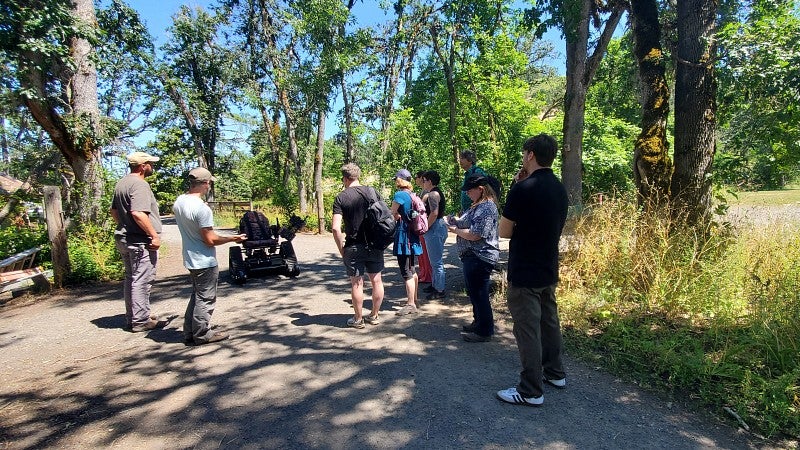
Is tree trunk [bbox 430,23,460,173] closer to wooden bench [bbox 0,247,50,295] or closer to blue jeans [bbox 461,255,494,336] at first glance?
blue jeans [bbox 461,255,494,336]

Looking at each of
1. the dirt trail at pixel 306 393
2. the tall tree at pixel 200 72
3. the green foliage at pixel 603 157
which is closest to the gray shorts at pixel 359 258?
the dirt trail at pixel 306 393

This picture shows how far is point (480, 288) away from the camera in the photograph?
13.6ft

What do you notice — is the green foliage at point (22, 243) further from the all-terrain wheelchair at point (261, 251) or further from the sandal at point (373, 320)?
the sandal at point (373, 320)

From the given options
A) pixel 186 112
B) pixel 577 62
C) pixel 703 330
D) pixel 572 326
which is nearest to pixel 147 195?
pixel 572 326

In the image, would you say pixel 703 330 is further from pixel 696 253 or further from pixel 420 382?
pixel 420 382

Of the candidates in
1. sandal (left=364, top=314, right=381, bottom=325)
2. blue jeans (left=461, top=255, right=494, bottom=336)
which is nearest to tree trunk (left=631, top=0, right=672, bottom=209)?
blue jeans (left=461, top=255, right=494, bottom=336)

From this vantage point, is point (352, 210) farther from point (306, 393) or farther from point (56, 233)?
point (56, 233)

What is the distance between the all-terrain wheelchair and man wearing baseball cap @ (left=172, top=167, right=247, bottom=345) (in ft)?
8.79

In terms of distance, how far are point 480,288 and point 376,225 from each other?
1288 mm

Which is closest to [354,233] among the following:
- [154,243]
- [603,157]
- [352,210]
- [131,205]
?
[352,210]

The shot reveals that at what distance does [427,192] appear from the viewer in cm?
577

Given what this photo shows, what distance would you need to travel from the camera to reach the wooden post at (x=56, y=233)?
674 cm

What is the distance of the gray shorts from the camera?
14.6ft

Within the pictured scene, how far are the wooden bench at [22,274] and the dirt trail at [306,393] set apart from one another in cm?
135
